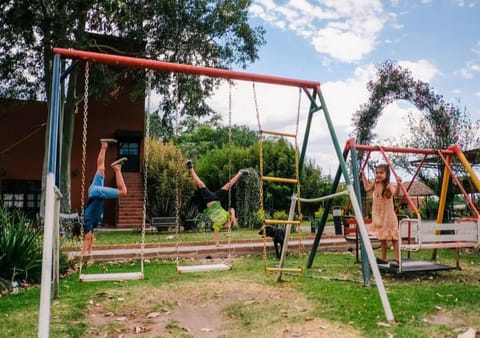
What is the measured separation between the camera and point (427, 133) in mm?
17859

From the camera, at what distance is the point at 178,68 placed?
5590mm

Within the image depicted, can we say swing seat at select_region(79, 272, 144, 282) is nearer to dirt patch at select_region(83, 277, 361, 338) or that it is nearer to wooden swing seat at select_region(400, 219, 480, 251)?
dirt patch at select_region(83, 277, 361, 338)

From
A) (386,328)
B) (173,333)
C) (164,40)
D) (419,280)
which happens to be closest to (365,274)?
(419,280)

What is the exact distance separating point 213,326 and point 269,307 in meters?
0.75

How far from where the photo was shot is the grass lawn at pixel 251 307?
4176 millimetres

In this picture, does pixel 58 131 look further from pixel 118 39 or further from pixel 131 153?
pixel 131 153

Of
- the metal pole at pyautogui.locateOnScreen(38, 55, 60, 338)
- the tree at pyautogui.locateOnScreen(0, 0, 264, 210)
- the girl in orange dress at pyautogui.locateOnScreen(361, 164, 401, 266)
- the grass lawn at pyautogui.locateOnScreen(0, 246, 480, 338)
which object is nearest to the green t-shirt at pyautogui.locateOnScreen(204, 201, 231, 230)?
the grass lawn at pyautogui.locateOnScreen(0, 246, 480, 338)

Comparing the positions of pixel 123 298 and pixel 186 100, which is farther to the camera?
pixel 186 100

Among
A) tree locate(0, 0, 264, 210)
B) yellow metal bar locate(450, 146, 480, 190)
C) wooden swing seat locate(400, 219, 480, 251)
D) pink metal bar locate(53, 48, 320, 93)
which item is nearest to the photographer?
pink metal bar locate(53, 48, 320, 93)

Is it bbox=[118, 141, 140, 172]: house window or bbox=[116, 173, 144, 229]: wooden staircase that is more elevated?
bbox=[118, 141, 140, 172]: house window

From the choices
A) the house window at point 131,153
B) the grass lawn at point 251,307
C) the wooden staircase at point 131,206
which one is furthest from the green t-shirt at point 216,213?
the house window at point 131,153

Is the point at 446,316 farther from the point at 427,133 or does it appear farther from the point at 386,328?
the point at 427,133

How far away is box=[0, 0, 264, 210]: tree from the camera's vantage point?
48.8ft

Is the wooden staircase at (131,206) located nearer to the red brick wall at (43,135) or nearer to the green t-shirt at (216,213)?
the red brick wall at (43,135)
